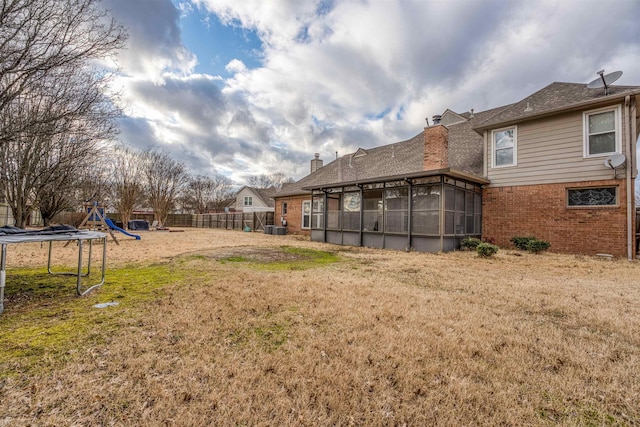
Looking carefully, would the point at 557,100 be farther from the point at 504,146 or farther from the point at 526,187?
the point at 526,187

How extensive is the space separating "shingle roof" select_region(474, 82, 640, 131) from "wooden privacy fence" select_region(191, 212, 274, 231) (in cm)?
1553

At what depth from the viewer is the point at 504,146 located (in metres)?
10.3

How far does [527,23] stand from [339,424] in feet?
39.3

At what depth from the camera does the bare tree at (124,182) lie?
19.9 metres

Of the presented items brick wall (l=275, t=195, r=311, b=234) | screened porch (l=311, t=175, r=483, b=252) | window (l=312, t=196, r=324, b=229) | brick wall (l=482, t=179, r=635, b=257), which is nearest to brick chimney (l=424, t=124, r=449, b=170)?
screened porch (l=311, t=175, r=483, b=252)

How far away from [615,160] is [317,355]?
10.3 metres

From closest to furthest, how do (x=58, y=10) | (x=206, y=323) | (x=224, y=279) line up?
1. (x=206, y=323)
2. (x=58, y=10)
3. (x=224, y=279)

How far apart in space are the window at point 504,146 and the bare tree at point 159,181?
2297 cm

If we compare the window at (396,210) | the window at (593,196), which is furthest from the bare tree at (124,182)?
the window at (593,196)

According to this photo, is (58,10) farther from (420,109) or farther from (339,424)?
(420,109)

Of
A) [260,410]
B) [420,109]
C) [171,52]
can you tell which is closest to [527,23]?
[420,109]

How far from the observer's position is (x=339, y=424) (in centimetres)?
156

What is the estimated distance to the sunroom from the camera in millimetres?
9078

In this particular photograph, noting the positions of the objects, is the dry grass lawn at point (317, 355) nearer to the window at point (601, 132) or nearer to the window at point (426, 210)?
the window at point (426, 210)
